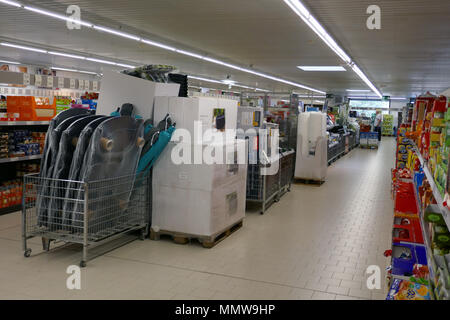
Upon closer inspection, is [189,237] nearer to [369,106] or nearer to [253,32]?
[253,32]

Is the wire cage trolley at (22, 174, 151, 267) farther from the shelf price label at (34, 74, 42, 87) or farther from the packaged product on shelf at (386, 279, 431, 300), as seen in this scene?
the shelf price label at (34, 74, 42, 87)

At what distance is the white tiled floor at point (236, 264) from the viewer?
361 cm

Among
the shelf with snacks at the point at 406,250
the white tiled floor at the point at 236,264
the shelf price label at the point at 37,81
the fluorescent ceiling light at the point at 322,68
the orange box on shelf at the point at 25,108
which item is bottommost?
the white tiled floor at the point at 236,264

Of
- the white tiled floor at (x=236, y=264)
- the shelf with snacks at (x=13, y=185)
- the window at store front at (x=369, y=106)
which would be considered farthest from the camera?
the window at store front at (x=369, y=106)

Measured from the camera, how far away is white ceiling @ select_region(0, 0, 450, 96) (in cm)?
788

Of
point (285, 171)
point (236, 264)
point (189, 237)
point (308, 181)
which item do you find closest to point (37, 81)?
point (285, 171)

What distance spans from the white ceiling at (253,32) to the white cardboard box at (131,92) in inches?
127

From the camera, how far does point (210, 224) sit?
187 inches

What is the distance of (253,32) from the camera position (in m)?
10.2

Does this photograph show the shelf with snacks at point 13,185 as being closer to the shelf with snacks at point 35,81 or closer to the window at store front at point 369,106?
the shelf with snacks at point 35,81

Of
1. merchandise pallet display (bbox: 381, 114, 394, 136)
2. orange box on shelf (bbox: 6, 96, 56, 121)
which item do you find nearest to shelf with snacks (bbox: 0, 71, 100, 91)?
orange box on shelf (bbox: 6, 96, 56, 121)

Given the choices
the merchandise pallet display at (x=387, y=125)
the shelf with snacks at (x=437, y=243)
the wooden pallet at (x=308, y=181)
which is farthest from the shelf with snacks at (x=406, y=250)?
the merchandise pallet display at (x=387, y=125)

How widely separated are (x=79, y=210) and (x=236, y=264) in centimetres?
165

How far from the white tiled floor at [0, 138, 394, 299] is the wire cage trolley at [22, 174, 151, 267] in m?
0.26
